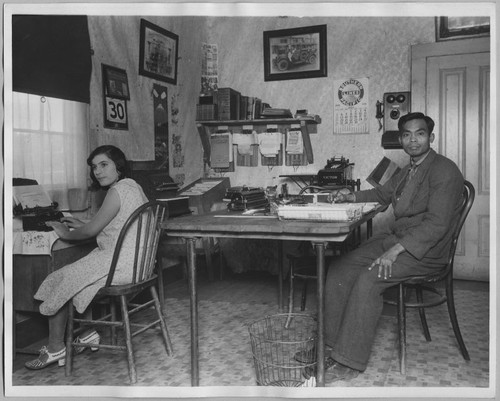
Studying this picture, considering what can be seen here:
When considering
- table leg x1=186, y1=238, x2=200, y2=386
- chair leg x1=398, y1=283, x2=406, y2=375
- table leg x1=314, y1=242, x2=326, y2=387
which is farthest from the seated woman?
chair leg x1=398, y1=283, x2=406, y2=375

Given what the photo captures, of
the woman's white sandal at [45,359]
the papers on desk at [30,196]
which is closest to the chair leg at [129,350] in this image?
the woman's white sandal at [45,359]

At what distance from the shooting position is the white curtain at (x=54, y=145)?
10.9 feet

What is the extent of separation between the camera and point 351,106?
5.24 metres

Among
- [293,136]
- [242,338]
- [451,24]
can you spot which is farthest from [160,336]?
[451,24]

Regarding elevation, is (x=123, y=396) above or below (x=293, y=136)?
below

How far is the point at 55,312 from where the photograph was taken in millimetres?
2746

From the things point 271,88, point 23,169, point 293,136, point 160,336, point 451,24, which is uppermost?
point 451,24

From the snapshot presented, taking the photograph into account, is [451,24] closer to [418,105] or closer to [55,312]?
[418,105]

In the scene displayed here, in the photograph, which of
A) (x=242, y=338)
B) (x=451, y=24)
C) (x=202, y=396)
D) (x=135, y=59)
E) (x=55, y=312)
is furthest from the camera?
(x=451, y=24)

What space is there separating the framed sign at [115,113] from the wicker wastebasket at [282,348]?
78.8 inches

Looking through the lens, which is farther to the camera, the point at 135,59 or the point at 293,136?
the point at 293,136

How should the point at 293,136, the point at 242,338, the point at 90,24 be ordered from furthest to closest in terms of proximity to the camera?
1. the point at 293,136
2. the point at 90,24
3. the point at 242,338

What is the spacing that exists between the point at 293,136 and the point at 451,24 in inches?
72.2

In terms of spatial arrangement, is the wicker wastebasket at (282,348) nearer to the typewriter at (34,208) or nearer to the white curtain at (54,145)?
the typewriter at (34,208)
